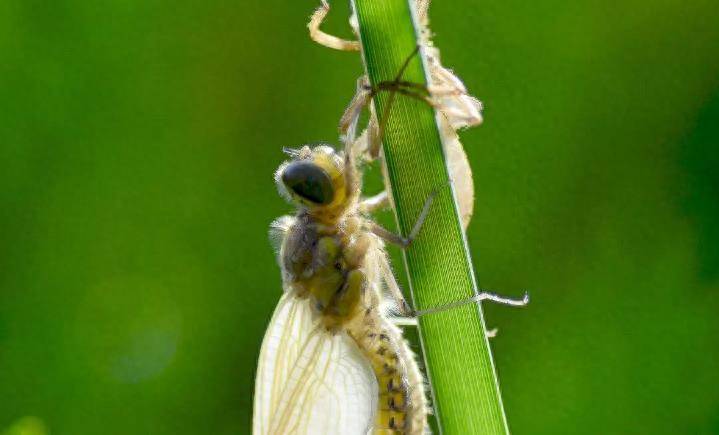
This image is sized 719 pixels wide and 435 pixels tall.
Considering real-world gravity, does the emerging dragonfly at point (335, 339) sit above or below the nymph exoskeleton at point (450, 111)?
below

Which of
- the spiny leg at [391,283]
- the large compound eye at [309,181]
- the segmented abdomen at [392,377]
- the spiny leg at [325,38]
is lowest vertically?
the segmented abdomen at [392,377]

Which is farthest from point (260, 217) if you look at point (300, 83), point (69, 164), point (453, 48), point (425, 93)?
point (425, 93)

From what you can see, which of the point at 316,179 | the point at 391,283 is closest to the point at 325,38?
the point at 316,179

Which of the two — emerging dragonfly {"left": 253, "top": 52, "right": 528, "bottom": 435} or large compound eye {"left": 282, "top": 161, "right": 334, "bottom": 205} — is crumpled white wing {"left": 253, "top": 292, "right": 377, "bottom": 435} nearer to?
emerging dragonfly {"left": 253, "top": 52, "right": 528, "bottom": 435}

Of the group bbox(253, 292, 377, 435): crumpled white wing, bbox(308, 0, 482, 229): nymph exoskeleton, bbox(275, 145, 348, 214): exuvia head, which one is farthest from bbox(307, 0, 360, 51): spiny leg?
bbox(253, 292, 377, 435): crumpled white wing

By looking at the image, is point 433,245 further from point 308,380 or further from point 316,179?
point 308,380

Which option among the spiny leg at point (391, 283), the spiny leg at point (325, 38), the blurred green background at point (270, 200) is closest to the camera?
the spiny leg at point (325, 38)

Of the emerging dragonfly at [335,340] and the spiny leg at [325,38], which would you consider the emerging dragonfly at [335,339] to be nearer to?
the emerging dragonfly at [335,340]

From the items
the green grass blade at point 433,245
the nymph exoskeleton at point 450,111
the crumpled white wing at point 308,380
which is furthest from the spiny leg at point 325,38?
the crumpled white wing at point 308,380
